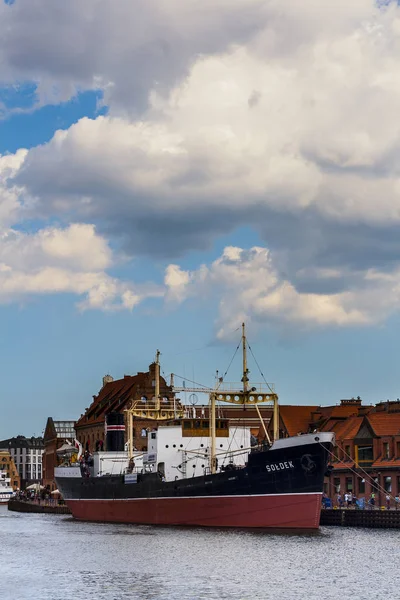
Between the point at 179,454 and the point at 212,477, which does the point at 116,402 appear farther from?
the point at 212,477

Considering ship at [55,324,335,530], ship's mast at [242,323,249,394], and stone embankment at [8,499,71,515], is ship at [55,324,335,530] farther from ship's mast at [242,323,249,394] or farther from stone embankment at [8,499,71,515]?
stone embankment at [8,499,71,515]

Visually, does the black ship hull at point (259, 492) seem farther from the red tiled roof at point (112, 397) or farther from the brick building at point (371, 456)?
the red tiled roof at point (112, 397)

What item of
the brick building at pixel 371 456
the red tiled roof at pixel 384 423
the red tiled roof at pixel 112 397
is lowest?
the brick building at pixel 371 456

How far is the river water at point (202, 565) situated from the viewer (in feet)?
151

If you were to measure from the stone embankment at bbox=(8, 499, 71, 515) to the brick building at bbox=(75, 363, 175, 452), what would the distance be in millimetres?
11092

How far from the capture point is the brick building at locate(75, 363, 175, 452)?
142 metres

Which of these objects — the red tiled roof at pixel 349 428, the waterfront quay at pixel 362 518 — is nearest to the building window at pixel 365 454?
the red tiled roof at pixel 349 428

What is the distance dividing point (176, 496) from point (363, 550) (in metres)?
20.8

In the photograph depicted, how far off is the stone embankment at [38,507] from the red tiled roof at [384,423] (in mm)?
37913

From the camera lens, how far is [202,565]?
54.6 metres

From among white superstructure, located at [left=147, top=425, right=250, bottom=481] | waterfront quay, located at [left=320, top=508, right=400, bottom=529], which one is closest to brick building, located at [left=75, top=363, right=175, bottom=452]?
white superstructure, located at [left=147, top=425, right=250, bottom=481]

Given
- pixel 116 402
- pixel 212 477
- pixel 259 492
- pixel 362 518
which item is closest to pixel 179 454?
pixel 212 477

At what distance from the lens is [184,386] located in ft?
291

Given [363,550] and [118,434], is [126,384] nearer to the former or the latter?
[118,434]
